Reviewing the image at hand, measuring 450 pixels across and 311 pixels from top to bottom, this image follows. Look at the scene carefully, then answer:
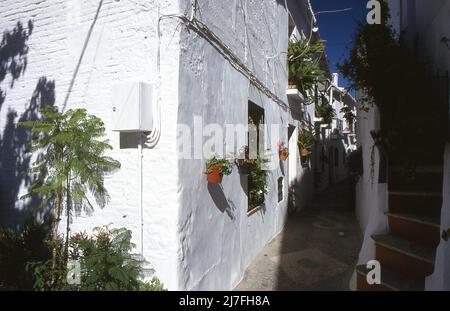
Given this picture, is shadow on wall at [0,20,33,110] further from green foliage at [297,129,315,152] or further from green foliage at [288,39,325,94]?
green foliage at [297,129,315,152]

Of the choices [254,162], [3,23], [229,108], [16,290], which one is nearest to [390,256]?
[254,162]

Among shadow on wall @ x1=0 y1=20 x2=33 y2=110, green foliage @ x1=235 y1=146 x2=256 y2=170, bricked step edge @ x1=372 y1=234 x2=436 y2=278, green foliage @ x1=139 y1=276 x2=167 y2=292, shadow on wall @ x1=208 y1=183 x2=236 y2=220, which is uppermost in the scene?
shadow on wall @ x1=0 y1=20 x2=33 y2=110

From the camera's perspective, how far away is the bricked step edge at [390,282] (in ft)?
10.1

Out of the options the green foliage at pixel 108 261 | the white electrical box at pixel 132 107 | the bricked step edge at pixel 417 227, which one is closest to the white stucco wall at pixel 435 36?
the bricked step edge at pixel 417 227

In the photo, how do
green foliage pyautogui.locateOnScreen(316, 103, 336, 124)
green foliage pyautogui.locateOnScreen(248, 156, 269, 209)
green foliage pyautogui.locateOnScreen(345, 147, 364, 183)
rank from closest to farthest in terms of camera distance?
green foliage pyautogui.locateOnScreen(248, 156, 269, 209) < green foliage pyautogui.locateOnScreen(345, 147, 364, 183) < green foliage pyautogui.locateOnScreen(316, 103, 336, 124)

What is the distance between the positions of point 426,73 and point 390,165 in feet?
5.22

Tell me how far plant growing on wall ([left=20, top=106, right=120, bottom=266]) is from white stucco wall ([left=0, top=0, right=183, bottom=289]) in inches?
5.6

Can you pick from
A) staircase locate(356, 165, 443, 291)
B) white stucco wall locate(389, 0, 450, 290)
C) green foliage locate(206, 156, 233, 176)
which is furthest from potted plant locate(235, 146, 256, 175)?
white stucco wall locate(389, 0, 450, 290)

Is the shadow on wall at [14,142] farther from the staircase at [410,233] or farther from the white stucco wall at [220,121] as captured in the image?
the staircase at [410,233]

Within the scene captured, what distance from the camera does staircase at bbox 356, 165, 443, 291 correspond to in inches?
125

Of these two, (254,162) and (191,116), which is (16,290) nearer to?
(191,116)
